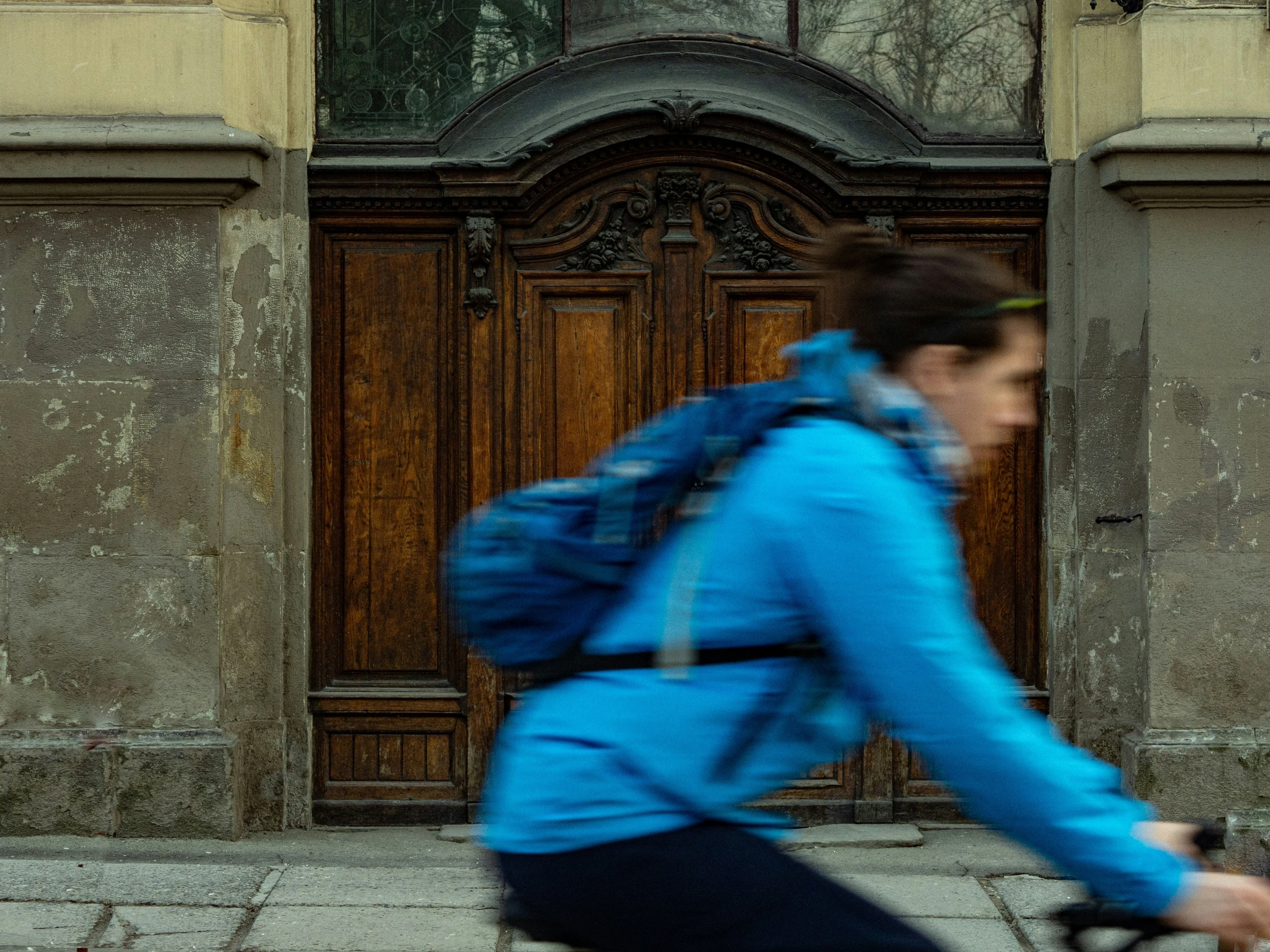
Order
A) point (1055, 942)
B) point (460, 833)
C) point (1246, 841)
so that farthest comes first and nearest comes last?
point (460, 833)
point (1055, 942)
point (1246, 841)

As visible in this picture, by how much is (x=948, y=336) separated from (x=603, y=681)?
0.55 m

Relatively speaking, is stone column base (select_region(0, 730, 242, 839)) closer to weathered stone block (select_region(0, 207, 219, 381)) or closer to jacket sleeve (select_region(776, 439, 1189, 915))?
weathered stone block (select_region(0, 207, 219, 381))

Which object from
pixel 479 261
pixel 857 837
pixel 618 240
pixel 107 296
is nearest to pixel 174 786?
pixel 107 296

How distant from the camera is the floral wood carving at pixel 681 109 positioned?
6.55 meters

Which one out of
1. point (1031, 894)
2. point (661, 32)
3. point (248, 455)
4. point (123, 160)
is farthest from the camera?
point (661, 32)

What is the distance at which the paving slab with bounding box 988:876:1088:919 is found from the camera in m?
5.39

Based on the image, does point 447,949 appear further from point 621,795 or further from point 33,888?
point 621,795

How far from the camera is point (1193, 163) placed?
6234 millimetres

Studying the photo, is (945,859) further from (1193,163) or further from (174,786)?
(174,786)

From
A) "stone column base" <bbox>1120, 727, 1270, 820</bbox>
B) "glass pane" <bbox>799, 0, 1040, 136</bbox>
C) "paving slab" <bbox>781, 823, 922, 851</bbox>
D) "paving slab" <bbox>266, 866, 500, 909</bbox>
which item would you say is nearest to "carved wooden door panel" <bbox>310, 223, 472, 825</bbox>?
"paving slab" <bbox>266, 866, 500, 909</bbox>

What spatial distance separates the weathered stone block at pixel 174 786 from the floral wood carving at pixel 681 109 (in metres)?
3.15

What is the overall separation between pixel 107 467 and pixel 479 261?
1.73 m

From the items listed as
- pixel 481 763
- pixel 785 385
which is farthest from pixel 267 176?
pixel 785 385

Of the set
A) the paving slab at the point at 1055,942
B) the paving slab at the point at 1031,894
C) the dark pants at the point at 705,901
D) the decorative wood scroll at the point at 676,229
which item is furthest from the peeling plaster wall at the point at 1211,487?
the dark pants at the point at 705,901
